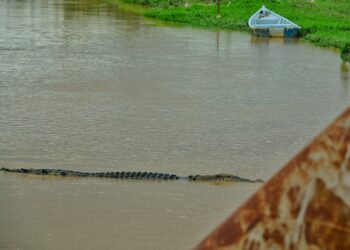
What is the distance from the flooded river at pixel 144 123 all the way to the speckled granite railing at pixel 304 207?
5106 millimetres

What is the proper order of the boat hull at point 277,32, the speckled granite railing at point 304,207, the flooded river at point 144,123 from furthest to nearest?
the boat hull at point 277,32 → the flooded river at point 144,123 → the speckled granite railing at point 304,207

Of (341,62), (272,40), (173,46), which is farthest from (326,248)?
(272,40)

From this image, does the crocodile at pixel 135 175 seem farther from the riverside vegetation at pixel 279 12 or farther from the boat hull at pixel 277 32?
the boat hull at pixel 277 32

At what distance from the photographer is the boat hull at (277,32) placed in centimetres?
1953

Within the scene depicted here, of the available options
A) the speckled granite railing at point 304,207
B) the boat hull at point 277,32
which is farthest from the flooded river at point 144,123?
the speckled granite railing at point 304,207

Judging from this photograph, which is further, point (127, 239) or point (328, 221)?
point (127, 239)

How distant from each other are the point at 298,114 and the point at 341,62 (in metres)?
5.32

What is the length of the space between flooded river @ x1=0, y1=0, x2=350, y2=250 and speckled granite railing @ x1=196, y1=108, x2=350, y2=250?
5106 millimetres

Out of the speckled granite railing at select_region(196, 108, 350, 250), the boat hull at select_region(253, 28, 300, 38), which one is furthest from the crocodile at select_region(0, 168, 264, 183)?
the boat hull at select_region(253, 28, 300, 38)

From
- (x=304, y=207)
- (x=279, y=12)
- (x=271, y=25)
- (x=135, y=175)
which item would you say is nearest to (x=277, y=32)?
(x=271, y=25)

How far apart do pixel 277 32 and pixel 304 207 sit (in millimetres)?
19643

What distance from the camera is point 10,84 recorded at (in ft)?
38.8

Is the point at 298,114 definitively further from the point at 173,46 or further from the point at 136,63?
the point at 173,46

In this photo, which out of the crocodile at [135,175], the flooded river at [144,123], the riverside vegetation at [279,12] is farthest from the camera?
the riverside vegetation at [279,12]
